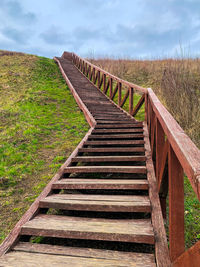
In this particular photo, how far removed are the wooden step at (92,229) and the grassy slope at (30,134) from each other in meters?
0.67

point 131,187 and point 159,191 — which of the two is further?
point 131,187

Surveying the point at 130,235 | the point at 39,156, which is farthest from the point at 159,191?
the point at 39,156

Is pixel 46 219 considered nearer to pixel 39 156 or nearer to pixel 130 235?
pixel 130 235

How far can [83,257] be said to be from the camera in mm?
1439

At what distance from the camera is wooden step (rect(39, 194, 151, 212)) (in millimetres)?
1899

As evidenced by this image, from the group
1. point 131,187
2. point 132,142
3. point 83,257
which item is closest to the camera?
point 83,257

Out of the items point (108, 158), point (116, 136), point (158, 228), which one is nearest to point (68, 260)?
point (158, 228)

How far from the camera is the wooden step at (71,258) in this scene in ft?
4.48

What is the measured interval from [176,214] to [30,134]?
177 inches

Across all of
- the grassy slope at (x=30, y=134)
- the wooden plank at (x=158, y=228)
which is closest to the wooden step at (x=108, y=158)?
the wooden plank at (x=158, y=228)

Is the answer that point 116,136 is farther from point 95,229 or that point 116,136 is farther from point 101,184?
point 95,229

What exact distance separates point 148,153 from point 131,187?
2.85 ft

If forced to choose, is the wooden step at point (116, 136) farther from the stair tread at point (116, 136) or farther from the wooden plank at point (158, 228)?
the wooden plank at point (158, 228)

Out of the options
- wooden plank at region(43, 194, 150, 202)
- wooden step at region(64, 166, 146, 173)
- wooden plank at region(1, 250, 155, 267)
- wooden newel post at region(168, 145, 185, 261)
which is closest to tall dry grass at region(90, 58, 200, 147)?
wooden step at region(64, 166, 146, 173)
